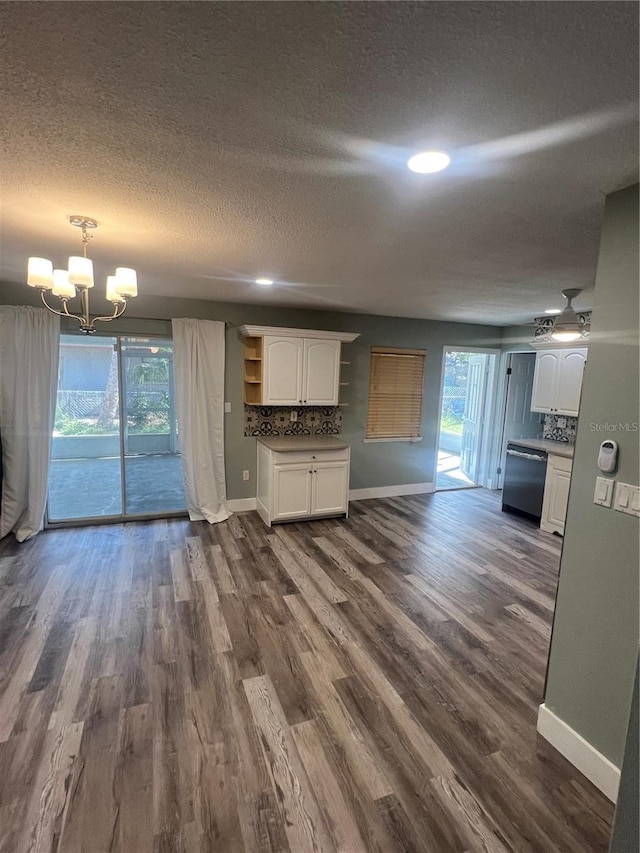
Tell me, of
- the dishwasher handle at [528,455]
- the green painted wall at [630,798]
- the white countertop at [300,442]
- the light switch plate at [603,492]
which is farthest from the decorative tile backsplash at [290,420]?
the green painted wall at [630,798]

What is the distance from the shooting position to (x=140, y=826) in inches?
55.9

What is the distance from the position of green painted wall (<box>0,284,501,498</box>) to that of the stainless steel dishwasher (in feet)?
3.47

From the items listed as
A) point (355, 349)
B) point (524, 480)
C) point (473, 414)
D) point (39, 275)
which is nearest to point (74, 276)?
point (39, 275)

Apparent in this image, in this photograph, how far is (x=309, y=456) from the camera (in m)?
4.23

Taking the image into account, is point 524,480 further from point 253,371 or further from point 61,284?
point 61,284

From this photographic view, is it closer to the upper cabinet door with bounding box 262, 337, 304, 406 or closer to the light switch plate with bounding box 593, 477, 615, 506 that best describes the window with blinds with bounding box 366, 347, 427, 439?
the upper cabinet door with bounding box 262, 337, 304, 406

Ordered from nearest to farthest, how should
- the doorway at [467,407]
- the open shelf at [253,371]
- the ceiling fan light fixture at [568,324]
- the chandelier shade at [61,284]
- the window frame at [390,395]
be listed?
1. the chandelier shade at [61,284]
2. the ceiling fan light fixture at [568,324]
3. the open shelf at [253,371]
4. the window frame at [390,395]
5. the doorway at [467,407]

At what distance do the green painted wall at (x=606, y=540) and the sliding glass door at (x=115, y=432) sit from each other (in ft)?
12.5

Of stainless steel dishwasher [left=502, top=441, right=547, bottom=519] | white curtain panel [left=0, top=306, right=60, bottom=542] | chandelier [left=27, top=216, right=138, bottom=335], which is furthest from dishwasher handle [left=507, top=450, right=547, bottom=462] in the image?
white curtain panel [left=0, top=306, right=60, bottom=542]

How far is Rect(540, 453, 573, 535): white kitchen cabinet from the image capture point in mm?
4160

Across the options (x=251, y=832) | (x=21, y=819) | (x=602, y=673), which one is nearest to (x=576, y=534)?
(x=602, y=673)

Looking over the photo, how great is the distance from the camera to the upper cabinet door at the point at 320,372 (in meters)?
4.36
